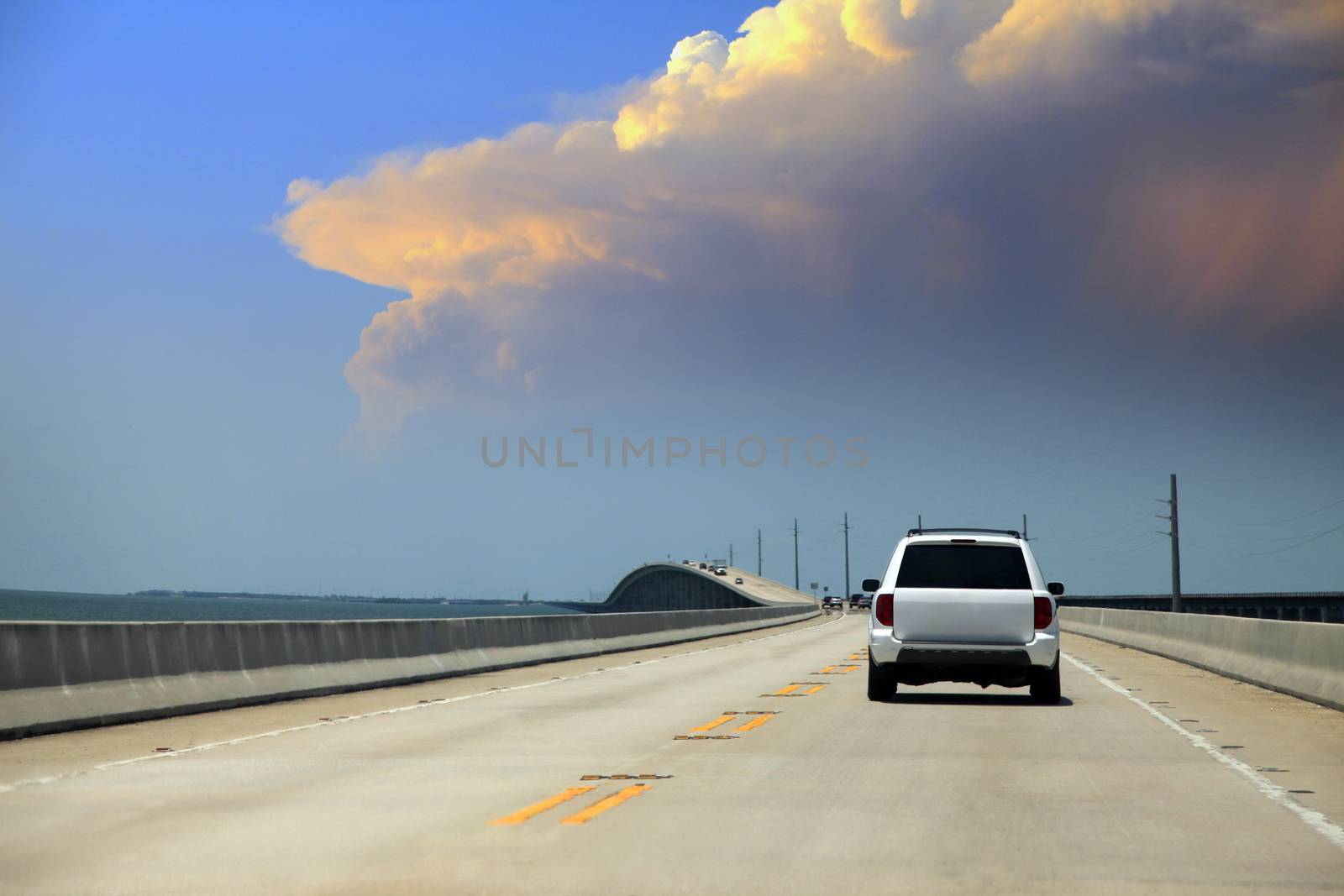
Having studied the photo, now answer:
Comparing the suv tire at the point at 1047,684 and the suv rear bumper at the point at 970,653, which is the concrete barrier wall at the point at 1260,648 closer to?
the suv tire at the point at 1047,684

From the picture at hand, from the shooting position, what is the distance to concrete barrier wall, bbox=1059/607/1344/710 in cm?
1972

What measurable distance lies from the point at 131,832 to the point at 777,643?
1429 inches

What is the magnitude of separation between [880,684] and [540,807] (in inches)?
384

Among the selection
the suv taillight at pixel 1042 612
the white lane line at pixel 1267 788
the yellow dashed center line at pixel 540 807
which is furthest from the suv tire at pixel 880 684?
the yellow dashed center line at pixel 540 807

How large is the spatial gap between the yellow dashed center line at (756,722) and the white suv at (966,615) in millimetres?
1969

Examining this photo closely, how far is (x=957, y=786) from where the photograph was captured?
11.3 meters

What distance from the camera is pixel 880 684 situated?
19.4m

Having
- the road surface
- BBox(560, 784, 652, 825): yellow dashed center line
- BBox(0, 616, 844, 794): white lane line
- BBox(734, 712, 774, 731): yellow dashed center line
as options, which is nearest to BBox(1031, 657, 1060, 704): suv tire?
the road surface

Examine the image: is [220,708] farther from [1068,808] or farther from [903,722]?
[1068,808]

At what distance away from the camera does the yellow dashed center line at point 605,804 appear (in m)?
9.67

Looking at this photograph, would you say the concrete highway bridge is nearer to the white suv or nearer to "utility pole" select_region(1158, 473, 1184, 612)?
the white suv

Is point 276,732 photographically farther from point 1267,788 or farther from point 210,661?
point 1267,788

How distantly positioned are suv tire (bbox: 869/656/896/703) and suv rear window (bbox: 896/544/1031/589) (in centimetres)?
107

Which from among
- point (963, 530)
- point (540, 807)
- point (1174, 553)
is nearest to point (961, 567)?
point (963, 530)
